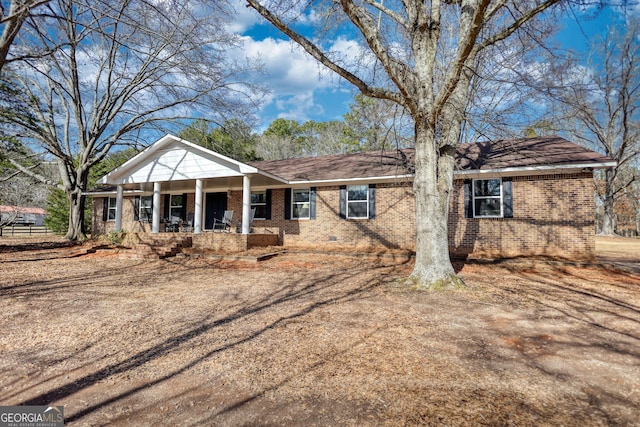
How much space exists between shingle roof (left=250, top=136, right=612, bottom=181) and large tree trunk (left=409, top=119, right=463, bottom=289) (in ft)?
8.84

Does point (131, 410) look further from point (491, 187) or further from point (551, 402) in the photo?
point (491, 187)

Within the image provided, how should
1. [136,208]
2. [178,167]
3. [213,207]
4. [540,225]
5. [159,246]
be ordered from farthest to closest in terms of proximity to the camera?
[136,208] < [213,207] < [178,167] < [159,246] < [540,225]

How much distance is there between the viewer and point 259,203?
1463 cm

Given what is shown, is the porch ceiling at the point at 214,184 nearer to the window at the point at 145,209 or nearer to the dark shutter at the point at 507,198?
the window at the point at 145,209

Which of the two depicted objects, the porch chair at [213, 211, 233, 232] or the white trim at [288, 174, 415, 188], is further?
the porch chair at [213, 211, 233, 232]

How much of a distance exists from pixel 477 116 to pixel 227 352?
7.79 meters

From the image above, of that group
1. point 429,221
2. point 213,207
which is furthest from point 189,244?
point 429,221

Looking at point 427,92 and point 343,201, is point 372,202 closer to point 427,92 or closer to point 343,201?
point 343,201

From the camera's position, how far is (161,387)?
2775 mm

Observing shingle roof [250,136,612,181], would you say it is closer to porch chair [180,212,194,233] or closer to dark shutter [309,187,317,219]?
dark shutter [309,187,317,219]

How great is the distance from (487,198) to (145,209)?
647 inches

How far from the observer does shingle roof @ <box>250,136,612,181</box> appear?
1011cm

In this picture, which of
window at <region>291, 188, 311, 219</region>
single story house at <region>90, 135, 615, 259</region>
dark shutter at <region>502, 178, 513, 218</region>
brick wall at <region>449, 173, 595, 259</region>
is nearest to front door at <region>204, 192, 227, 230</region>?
single story house at <region>90, 135, 615, 259</region>

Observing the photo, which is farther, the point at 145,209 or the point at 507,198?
the point at 145,209
